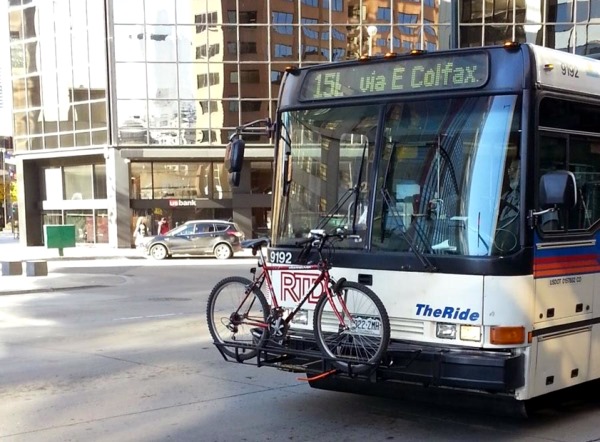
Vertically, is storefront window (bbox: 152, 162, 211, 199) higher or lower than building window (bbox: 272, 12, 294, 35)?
lower

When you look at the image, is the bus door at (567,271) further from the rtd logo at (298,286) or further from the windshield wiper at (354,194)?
the rtd logo at (298,286)

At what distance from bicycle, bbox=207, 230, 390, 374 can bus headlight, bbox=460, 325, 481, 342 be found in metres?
0.56

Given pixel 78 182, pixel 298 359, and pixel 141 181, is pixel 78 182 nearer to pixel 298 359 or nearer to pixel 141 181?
pixel 141 181

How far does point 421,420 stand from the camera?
6301 mm

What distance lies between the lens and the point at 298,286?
20.4 ft

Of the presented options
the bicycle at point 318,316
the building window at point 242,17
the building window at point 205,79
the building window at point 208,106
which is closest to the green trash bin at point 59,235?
the building window at point 208,106

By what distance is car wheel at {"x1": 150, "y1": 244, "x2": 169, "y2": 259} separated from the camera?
2998cm

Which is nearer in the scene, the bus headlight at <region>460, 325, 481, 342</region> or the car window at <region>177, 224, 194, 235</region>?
the bus headlight at <region>460, 325, 481, 342</region>

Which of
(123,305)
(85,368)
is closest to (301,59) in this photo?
(123,305)

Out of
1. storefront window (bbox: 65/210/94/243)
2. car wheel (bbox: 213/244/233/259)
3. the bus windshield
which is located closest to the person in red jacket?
storefront window (bbox: 65/210/94/243)

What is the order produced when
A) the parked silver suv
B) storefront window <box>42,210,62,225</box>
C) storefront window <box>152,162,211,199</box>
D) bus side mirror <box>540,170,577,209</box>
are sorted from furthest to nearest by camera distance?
storefront window <box>42,210,62,225</box>
storefront window <box>152,162,211,199</box>
the parked silver suv
bus side mirror <box>540,170,577,209</box>

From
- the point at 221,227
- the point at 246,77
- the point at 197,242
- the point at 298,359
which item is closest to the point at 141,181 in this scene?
the point at 246,77

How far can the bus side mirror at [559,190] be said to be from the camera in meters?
5.17

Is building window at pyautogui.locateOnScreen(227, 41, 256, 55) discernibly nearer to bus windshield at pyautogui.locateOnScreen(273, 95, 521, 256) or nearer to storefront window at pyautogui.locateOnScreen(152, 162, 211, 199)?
storefront window at pyautogui.locateOnScreen(152, 162, 211, 199)
